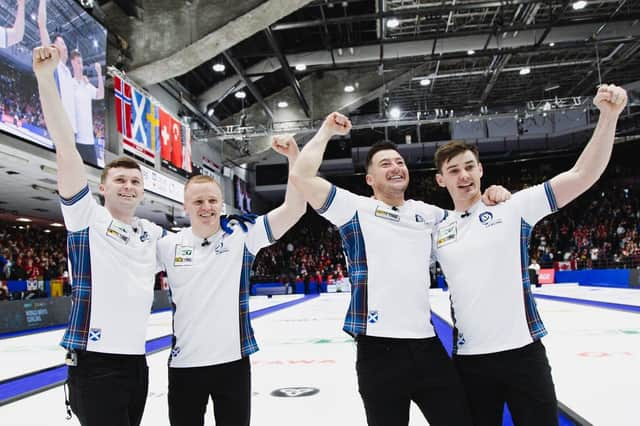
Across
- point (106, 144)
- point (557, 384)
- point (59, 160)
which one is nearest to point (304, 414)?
point (557, 384)

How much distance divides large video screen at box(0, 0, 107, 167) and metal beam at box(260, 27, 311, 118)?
4543 mm

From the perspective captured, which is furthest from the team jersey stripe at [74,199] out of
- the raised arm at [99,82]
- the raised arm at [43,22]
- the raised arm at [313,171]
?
the raised arm at [99,82]

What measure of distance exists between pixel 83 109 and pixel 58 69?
1.13m

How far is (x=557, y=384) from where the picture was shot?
3.48 meters

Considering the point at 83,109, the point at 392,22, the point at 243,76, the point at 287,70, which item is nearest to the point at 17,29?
the point at 83,109

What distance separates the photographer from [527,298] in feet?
7.22

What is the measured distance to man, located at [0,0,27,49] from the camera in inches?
348

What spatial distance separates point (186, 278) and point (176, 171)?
14068 mm

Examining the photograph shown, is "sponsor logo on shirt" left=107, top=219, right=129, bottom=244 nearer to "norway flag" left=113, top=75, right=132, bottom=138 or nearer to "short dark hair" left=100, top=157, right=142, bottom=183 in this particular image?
"short dark hair" left=100, top=157, right=142, bottom=183

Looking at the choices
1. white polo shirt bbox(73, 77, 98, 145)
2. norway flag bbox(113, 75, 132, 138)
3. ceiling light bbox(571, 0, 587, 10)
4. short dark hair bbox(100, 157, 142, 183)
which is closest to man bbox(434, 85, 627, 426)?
short dark hair bbox(100, 157, 142, 183)

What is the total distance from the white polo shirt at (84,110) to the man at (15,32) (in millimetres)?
1879

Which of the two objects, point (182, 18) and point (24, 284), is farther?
point (24, 284)

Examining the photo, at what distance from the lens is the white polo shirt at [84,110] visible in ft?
36.1

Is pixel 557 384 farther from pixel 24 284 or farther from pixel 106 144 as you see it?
pixel 24 284
